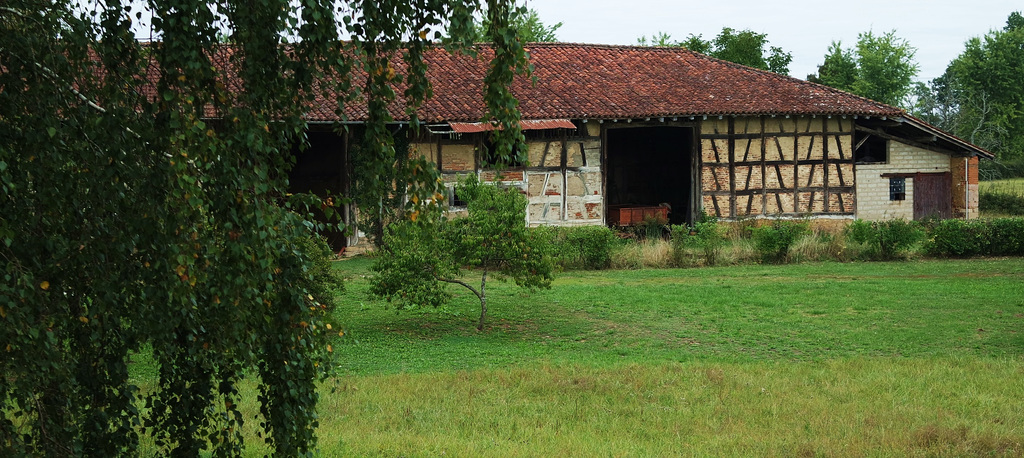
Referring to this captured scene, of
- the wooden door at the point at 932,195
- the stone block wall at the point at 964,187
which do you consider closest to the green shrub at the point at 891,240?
the wooden door at the point at 932,195

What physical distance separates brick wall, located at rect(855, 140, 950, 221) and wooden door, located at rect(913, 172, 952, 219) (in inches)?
7.3

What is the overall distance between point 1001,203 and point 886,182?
891 cm

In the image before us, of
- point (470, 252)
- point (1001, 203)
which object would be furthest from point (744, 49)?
point (470, 252)

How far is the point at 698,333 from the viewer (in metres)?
12.5

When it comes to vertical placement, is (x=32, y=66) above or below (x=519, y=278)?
above

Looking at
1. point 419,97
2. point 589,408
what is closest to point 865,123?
point 589,408

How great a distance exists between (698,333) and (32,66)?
9.67 metres

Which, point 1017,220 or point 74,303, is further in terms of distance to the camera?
point 1017,220

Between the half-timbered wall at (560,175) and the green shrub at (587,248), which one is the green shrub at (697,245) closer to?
the green shrub at (587,248)

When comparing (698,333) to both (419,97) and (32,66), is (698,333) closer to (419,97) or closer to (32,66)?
(419,97)

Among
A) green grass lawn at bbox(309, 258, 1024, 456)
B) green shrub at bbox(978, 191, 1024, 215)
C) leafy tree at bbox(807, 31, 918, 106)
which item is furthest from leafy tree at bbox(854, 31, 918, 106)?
green grass lawn at bbox(309, 258, 1024, 456)

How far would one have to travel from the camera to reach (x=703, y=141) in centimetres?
2422

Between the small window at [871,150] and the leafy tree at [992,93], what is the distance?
3091 centimetres

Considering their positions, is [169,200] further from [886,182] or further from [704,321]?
[886,182]
